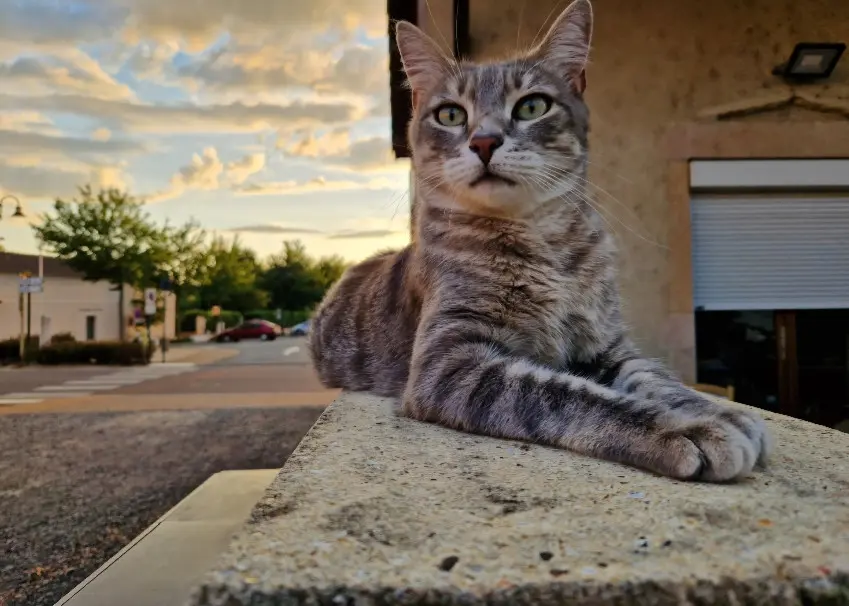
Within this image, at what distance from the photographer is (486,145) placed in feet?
3.53

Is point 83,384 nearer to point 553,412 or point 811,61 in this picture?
point 553,412

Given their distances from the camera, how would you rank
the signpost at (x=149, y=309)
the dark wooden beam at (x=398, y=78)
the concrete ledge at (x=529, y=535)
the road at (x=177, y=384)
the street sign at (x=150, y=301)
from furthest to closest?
the street sign at (x=150, y=301), the signpost at (x=149, y=309), the road at (x=177, y=384), the dark wooden beam at (x=398, y=78), the concrete ledge at (x=529, y=535)

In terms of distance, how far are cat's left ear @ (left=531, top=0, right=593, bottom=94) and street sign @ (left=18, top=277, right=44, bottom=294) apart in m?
4.12

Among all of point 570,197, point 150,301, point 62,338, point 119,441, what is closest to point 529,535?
point 570,197

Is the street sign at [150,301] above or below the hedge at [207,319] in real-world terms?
above

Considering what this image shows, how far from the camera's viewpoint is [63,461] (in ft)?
12.1

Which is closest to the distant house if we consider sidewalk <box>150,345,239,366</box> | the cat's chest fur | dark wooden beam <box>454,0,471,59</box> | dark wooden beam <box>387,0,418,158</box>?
sidewalk <box>150,345,239,366</box>

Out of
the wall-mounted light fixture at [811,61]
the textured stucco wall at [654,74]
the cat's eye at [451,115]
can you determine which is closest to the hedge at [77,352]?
the textured stucco wall at [654,74]

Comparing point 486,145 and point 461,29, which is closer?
point 486,145

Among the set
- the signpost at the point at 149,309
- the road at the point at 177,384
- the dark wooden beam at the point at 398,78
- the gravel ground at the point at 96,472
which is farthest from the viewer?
the signpost at the point at 149,309

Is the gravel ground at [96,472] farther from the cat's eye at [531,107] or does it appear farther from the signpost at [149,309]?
the cat's eye at [531,107]

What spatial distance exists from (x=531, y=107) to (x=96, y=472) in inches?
136

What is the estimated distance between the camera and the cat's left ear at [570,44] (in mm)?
1263

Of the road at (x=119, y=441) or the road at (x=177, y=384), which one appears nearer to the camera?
the road at (x=119, y=441)
